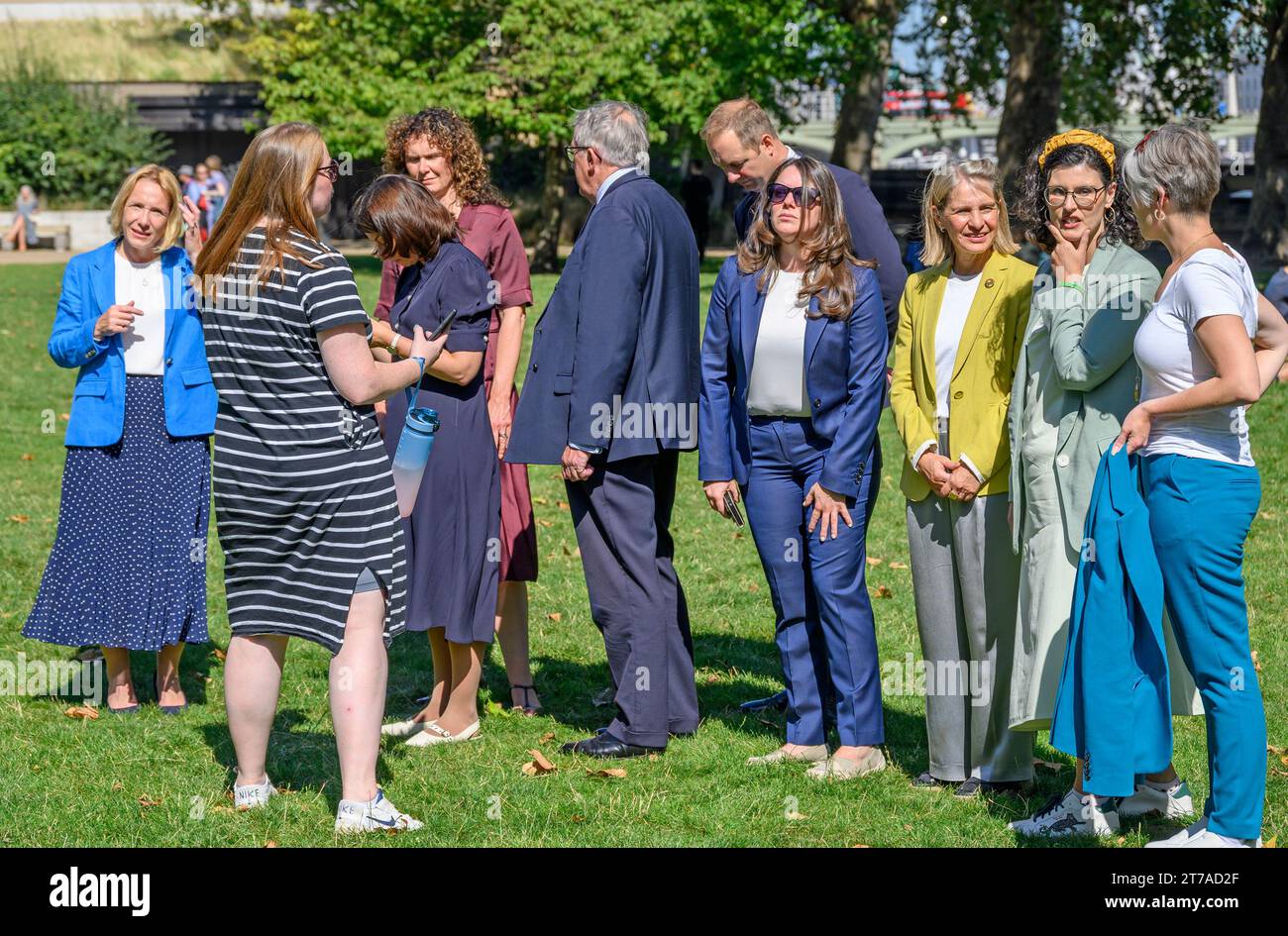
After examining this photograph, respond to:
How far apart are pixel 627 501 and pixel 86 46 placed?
50.9 metres

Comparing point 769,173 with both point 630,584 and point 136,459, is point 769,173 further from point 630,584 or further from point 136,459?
point 136,459

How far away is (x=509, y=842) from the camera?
15.6 feet

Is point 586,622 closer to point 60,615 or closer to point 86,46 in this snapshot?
point 60,615

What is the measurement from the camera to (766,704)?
630 cm

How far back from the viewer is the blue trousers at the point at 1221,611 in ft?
13.6

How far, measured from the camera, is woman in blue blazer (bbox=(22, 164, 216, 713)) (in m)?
6.11

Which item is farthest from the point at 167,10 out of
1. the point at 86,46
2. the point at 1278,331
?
the point at 1278,331

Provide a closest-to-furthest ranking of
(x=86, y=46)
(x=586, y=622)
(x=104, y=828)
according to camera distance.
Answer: (x=104, y=828), (x=586, y=622), (x=86, y=46)

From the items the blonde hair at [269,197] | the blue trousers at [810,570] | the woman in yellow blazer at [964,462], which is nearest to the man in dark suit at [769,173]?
the woman in yellow blazer at [964,462]

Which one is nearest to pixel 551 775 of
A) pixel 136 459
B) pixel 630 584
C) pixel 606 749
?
pixel 606 749

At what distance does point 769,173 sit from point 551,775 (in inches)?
93.5

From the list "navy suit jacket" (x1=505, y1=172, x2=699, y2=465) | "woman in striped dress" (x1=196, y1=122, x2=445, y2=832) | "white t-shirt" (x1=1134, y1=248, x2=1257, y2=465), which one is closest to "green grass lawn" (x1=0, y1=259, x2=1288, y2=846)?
"woman in striped dress" (x1=196, y1=122, x2=445, y2=832)

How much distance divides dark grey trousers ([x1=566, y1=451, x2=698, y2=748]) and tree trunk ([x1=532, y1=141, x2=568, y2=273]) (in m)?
24.6

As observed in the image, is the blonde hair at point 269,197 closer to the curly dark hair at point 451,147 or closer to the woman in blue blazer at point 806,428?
the curly dark hair at point 451,147
